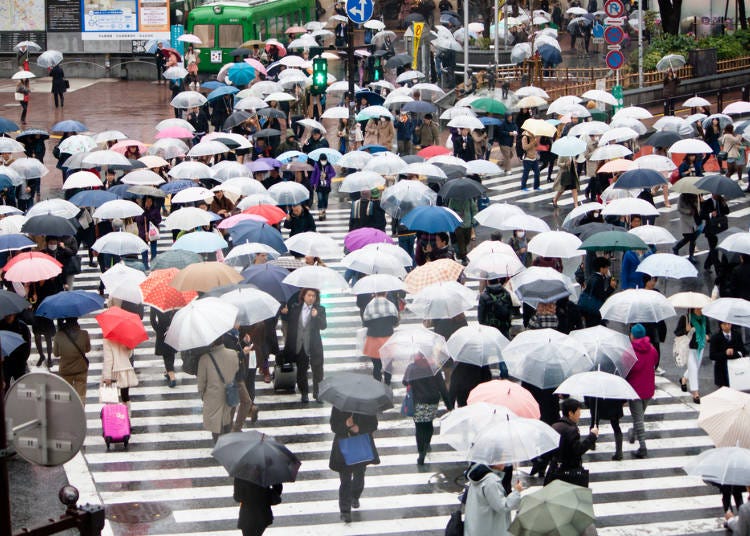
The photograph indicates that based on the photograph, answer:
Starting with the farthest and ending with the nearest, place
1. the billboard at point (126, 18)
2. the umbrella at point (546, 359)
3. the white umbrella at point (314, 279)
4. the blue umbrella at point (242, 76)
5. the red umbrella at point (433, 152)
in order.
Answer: the billboard at point (126, 18)
the blue umbrella at point (242, 76)
the red umbrella at point (433, 152)
the white umbrella at point (314, 279)
the umbrella at point (546, 359)

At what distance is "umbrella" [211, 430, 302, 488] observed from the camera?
10.8 metres

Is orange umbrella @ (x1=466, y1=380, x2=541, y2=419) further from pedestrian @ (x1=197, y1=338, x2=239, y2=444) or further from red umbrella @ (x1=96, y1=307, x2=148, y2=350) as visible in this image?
red umbrella @ (x1=96, y1=307, x2=148, y2=350)

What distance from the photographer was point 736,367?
15.0 meters

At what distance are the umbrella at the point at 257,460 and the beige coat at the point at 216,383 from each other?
2799mm

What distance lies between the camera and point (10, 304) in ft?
50.1

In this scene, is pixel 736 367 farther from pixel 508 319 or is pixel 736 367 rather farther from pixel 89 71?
pixel 89 71

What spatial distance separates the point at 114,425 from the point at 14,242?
5.13m

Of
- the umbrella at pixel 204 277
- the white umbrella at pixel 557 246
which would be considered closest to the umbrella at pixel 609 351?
the white umbrella at pixel 557 246

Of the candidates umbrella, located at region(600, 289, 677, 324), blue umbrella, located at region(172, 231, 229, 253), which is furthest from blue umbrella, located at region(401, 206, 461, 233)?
umbrella, located at region(600, 289, 677, 324)

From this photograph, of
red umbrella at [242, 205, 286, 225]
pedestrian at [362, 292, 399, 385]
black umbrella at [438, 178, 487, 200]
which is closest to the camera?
pedestrian at [362, 292, 399, 385]

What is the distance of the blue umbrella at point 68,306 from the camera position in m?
15.2

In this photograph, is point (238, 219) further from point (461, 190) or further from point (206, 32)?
point (206, 32)

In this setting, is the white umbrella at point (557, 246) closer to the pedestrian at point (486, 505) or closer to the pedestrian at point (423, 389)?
the pedestrian at point (423, 389)

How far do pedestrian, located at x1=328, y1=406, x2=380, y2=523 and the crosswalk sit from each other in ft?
0.87
